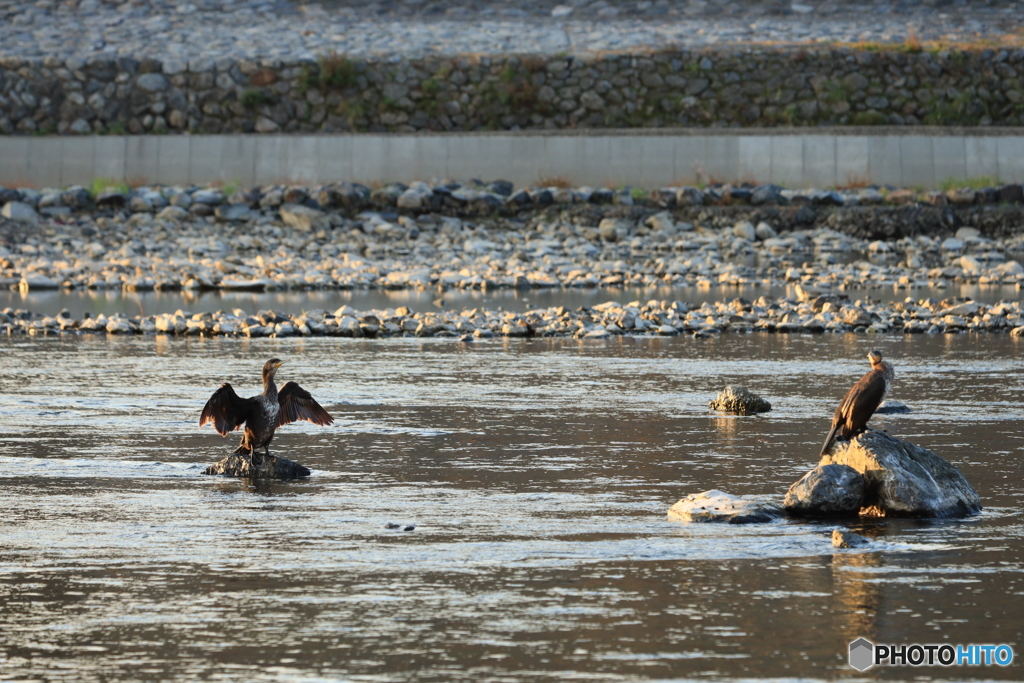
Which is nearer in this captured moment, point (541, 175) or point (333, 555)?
point (333, 555)

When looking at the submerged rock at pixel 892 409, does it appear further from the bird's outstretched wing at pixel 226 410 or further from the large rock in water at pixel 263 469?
the bird's outstretched wing at pixel 226 410

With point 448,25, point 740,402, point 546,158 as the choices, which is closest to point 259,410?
point 740,402

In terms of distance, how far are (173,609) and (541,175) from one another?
2661 centimetres

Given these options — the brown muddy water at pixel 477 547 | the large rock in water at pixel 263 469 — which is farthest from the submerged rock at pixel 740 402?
the large rock in water at pixel 263 469

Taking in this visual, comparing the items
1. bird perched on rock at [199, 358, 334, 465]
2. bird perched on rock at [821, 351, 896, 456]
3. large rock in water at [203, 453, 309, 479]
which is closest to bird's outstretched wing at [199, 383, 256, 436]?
bird perched on rock at [199, 358, 334, 465]

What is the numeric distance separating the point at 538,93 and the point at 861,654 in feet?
103

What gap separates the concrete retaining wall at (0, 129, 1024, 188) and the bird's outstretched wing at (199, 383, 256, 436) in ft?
78.5

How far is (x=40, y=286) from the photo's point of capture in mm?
23250

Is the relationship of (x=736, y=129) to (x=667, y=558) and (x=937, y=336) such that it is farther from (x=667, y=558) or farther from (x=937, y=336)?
(x=667, y=558)

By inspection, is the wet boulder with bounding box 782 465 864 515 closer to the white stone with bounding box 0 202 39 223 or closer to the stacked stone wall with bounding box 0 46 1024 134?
the white stone with bounding box 0 202 39 223

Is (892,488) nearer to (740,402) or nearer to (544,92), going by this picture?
(740,402)

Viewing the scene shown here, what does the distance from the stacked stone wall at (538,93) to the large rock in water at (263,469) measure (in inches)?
1080

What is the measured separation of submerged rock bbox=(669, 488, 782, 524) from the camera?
22.5 feet

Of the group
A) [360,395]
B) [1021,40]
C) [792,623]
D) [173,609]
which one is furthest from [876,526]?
[1021,40]
